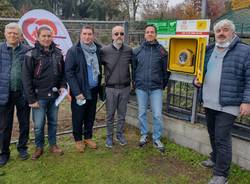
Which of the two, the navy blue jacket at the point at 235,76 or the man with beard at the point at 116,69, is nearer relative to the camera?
the navy blue jacket at the point at 235,76

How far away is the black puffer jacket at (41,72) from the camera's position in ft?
14.1

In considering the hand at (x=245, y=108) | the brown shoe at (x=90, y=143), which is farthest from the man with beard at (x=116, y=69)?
the hand at (x=245, y=108)

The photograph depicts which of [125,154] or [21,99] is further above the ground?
[21,99]

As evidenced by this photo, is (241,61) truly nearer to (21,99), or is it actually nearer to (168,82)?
(168,82)

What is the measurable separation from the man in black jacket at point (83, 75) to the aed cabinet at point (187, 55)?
1.14 metres

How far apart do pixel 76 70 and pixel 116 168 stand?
1.54 m

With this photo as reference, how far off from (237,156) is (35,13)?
3.70 meters

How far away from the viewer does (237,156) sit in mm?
4398

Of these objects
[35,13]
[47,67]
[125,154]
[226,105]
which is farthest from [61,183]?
[35,13]

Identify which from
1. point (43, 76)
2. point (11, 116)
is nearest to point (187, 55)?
point (43, 76)

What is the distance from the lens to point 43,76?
4.45 meters

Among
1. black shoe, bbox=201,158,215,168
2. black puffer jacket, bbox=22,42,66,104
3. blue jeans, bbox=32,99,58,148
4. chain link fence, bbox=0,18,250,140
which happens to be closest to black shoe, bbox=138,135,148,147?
chain link fence, bbox=0,18,250,140

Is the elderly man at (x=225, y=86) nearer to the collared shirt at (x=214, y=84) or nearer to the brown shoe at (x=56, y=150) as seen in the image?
the collared shirt at (x=214, y=84)

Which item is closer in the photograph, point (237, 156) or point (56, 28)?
point (237, 156)
